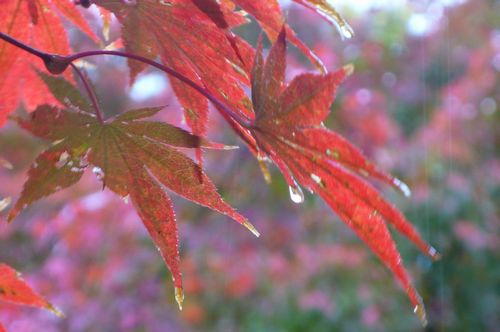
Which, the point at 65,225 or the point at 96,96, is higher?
the point at 96,96

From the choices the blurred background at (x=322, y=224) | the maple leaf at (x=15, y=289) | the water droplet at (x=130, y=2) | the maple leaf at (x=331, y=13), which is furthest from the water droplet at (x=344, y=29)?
the blurred background at (x=322, y=224)

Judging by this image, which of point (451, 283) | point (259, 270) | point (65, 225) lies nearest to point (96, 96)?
point (65, 225)

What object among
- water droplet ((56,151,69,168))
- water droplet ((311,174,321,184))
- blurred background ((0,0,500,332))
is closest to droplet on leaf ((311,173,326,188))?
water droplet ((311,174,321,184))

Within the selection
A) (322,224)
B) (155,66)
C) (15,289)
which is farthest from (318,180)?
(322,224)

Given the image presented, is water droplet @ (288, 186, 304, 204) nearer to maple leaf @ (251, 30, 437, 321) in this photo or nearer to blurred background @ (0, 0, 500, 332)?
maple leaf @ (251, 30, 437, 321)

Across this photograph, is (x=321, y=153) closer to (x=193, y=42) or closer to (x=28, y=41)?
(x=193, y=42)

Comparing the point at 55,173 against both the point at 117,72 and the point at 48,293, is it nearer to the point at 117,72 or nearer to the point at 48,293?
the point at 48,293
